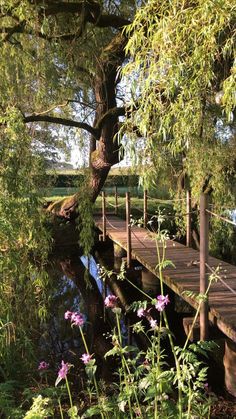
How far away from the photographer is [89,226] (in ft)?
17.5

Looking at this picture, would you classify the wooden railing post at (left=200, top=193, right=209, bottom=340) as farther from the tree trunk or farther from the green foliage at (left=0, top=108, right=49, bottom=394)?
the tree trunk

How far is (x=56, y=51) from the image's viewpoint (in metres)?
Result: 4.04

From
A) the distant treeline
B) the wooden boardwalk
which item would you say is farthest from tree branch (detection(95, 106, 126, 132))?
the wooden boardwalk

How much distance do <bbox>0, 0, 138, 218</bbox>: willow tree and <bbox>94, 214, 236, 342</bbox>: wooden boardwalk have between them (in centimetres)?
143

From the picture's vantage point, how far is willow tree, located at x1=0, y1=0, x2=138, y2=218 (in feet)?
12.4

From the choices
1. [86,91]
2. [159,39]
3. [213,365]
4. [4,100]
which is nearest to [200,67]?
[159,39]

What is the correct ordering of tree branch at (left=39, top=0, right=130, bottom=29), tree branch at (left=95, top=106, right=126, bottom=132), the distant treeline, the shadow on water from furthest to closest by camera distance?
the distant treeline < tree branch at (left=95, top=106, right=126, bottom=132) < tree branch at (left=39, top=0, right=130, bottom=29) < the shadow on water

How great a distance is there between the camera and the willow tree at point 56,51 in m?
3.78

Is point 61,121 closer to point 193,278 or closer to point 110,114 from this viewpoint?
point 110,114

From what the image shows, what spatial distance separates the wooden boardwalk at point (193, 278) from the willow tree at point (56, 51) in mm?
1430

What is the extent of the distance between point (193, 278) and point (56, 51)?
2395mm

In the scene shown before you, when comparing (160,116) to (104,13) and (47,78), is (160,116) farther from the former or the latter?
(104,13)

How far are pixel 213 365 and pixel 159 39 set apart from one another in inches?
105

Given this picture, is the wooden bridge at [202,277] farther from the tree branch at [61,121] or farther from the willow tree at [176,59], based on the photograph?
the tree branch at [61,121]
